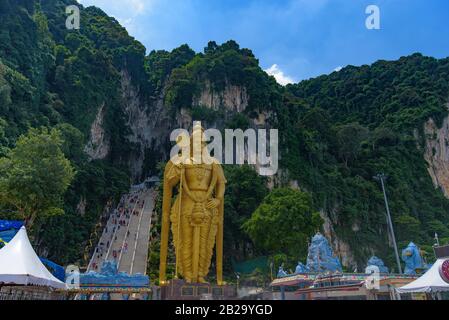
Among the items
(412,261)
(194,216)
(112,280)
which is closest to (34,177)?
(112,280)

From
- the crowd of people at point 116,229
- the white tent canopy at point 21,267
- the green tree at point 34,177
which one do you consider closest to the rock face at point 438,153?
the crowd of people at point 116,229

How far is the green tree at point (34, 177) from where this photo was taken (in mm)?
14844

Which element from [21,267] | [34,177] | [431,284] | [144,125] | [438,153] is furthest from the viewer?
[438,153]

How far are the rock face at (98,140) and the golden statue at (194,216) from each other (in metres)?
26.3

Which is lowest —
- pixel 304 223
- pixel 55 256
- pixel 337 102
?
pixel 55 256

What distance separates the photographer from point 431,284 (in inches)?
291

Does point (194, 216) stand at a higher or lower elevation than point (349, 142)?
lower

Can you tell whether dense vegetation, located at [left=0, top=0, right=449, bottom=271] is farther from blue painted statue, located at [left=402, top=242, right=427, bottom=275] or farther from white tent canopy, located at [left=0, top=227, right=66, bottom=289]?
white tent canopy, located at [left=0, top=227, right=66, bottom=289]

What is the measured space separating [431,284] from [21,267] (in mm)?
7215

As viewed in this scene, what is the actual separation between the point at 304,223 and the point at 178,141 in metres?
13.7

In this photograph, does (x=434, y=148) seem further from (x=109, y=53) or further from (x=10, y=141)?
(x=10, y=141)

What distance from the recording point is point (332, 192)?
110ft
